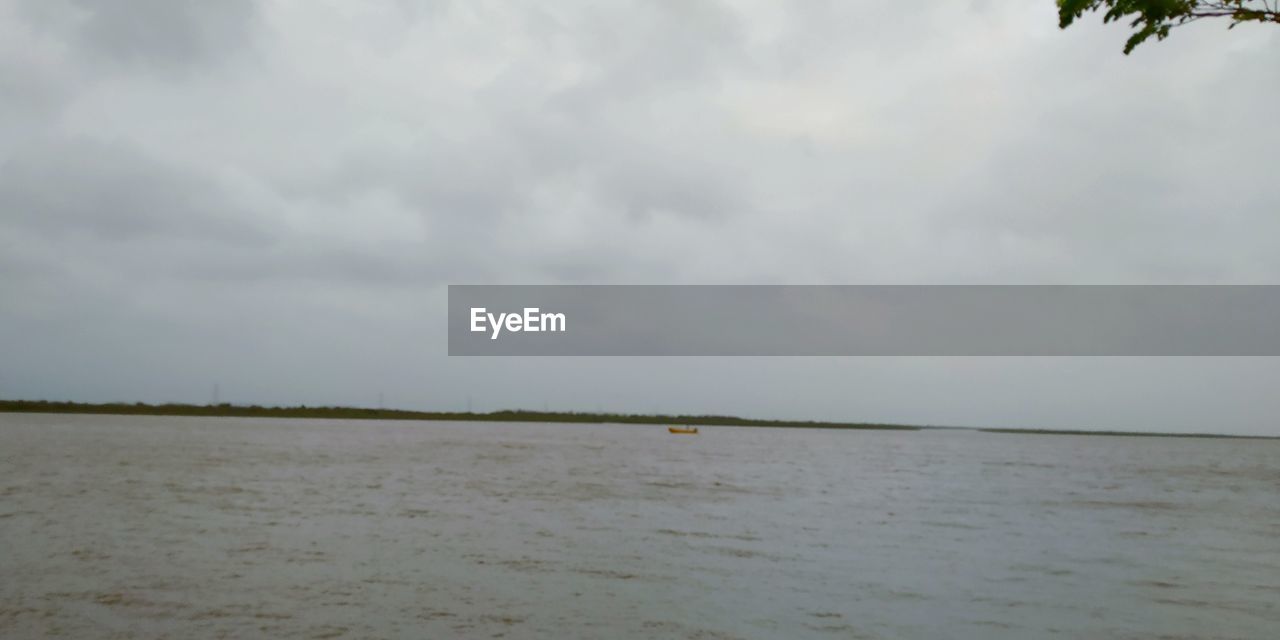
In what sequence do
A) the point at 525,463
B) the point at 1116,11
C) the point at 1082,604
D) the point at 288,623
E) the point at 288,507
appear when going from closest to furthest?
the point at 1116,11 < the point at 288,623 < the point at 1082,604 < the point at 288,507 < the point at 525,463

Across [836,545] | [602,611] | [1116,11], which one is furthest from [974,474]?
[1116,11]

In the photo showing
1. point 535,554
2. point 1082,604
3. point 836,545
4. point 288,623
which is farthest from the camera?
point 836,545

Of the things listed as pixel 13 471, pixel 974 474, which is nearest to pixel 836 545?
pixel 13 471

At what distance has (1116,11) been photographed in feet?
21.6

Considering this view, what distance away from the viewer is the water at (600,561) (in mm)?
16484

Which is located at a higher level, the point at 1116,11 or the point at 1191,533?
the point at 1116,11

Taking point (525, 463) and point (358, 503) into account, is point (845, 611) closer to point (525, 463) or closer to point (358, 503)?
point (358, 503)

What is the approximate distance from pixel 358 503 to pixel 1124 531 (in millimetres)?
29740

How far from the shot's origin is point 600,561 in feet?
75.8

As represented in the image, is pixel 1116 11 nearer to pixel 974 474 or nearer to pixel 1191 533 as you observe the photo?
pixel 1191 533

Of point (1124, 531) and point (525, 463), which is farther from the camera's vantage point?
point (525, 463)

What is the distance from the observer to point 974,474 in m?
74.3

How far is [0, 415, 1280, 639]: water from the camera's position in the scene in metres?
16.5

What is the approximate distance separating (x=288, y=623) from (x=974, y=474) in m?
68.1
